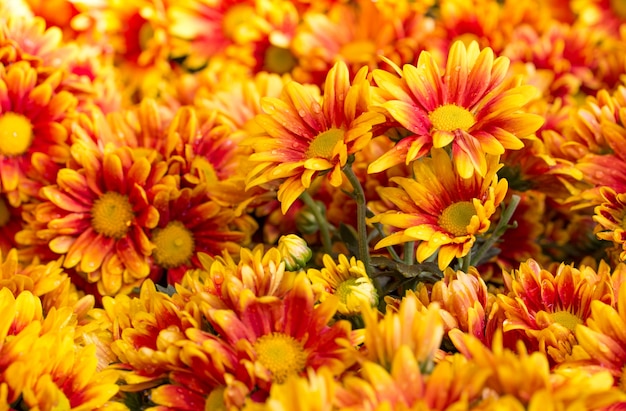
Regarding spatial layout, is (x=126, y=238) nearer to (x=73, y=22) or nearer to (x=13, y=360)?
(x=13, y=360)

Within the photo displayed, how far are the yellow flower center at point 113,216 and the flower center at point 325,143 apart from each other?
32 cm

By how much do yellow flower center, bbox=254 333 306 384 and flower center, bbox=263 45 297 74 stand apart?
941 millimetres

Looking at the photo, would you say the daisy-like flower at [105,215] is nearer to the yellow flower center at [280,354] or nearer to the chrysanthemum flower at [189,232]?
the chrysanthemum flower at [189,232]

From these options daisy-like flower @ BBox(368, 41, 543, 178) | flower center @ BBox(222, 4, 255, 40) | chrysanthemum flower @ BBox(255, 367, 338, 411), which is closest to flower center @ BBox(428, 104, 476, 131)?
daisy-like flower @ BBox(368, 41, 543, 178)

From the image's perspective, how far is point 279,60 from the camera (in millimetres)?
1627

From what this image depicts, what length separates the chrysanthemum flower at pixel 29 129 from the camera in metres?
1.15

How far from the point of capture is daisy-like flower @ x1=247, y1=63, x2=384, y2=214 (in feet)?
2.86

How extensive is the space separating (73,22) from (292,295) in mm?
1053

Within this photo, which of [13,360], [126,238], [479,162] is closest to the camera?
[13,360]

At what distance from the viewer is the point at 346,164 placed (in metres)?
0.90

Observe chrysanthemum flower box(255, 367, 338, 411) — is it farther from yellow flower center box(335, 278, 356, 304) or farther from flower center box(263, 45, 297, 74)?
flower center box(263, 45, 297, 74)

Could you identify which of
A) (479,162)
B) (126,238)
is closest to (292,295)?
(479,162)

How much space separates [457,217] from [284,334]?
0.82 ft

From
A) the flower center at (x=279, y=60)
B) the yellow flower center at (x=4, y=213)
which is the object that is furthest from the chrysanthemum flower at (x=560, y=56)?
the yellow flower center at (x=4, y=213)
